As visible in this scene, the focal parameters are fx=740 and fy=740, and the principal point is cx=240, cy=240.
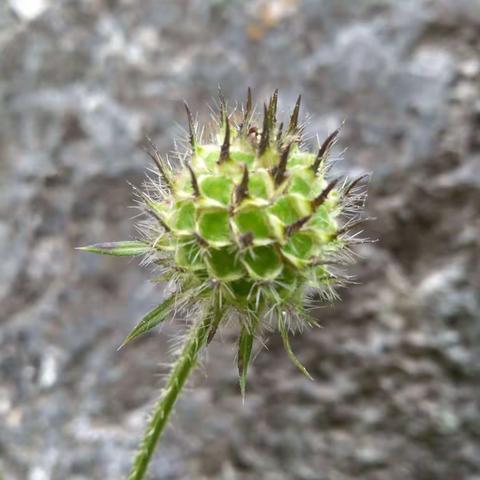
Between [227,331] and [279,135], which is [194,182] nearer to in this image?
[279,135]

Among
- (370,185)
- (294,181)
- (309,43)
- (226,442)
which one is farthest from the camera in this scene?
(309,43)

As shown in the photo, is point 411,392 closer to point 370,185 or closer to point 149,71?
point 370,185

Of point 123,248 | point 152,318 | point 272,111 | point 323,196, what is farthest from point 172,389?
point 272,111

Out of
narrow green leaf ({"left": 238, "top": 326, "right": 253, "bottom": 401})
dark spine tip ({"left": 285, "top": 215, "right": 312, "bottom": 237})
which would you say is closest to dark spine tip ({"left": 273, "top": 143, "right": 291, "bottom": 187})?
dark spine tip ({"left": 285, "top": 215, "right": 312, "bottom": 237})

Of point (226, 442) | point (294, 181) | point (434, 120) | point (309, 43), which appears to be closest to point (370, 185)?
point (434, 120)

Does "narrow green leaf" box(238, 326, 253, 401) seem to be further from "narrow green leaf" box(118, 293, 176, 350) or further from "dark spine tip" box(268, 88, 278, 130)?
"dark spine tip" box(268, 88, 278, 130)

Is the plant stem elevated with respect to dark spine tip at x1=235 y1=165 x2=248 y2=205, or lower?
lower

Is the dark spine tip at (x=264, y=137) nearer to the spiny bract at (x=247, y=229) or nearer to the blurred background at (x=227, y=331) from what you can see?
the spiny bract at (x=247, y=229)
